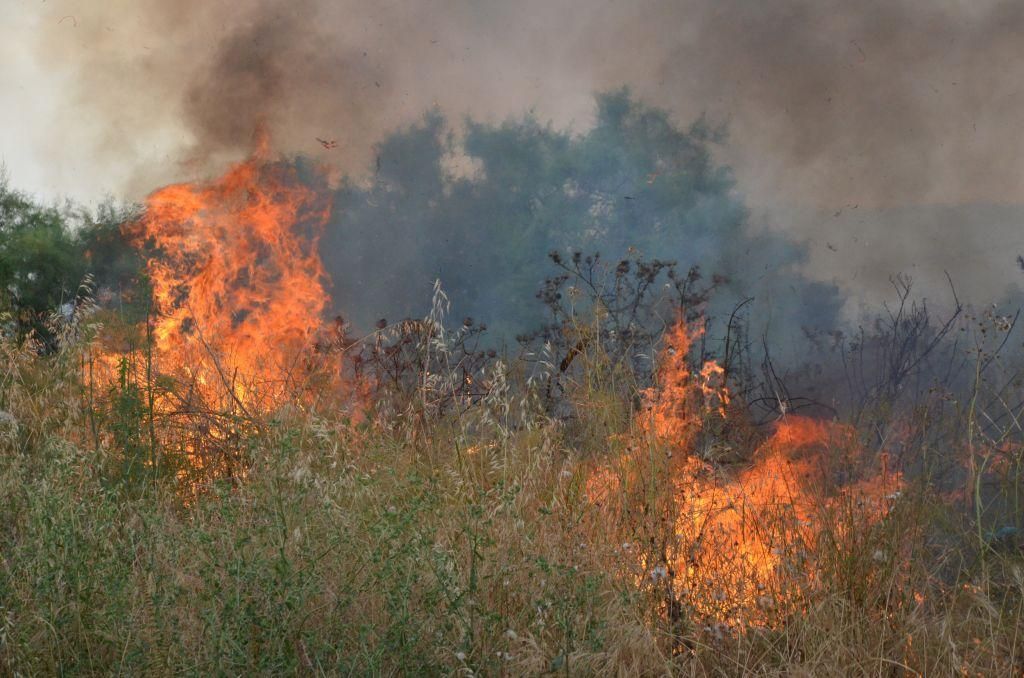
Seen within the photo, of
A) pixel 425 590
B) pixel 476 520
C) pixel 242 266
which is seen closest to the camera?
pixel 425 590

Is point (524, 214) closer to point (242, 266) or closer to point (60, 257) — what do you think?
point (242, 266)

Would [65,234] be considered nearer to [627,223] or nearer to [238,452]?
[627,223]

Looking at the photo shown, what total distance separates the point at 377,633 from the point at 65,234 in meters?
11.5

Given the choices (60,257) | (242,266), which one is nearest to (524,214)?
(242,266)

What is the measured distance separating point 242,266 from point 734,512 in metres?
4.57

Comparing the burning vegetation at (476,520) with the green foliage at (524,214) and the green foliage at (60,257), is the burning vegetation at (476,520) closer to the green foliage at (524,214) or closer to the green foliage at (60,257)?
the green foliage at (524,214)

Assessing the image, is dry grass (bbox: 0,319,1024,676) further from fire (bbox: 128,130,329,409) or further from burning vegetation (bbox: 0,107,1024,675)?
fire (bbox: 128,130,329,409)

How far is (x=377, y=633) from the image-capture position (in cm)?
246

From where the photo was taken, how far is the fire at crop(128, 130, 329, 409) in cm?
584

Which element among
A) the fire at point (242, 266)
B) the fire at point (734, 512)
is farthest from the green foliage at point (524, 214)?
the fire at point (734, 512)

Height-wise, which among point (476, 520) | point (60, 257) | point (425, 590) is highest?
point (60, 257)

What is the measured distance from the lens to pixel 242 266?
22.7 feet

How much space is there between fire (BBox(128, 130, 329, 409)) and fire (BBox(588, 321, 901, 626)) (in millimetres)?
2484

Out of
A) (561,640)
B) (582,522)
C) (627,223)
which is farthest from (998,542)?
(627,223)
